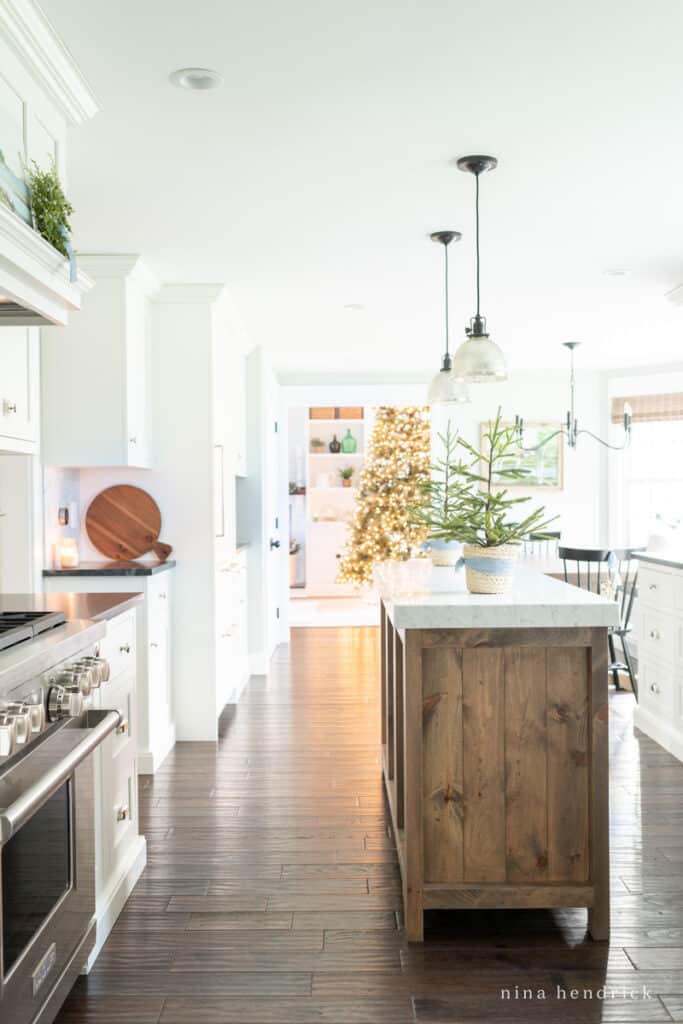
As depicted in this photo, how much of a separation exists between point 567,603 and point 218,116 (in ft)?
6.07

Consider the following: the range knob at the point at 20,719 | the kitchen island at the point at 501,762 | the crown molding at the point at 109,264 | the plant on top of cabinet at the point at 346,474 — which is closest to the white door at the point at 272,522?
the crown molding at the point at 109,264

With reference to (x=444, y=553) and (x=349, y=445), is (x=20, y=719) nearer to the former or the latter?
(x=444, y=553)

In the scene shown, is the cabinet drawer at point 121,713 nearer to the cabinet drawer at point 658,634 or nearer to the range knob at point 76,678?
the range knob at point 76,678

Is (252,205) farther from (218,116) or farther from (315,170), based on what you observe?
(218,116)

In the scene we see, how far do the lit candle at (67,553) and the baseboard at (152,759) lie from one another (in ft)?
3.17

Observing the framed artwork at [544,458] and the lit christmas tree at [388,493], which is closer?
the framed artwork at [544,458]

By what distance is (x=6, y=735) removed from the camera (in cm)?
162

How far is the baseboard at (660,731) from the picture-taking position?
174 inches

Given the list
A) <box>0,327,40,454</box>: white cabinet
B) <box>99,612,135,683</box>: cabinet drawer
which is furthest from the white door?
<box>0,327,40,454</box>: white cabinet

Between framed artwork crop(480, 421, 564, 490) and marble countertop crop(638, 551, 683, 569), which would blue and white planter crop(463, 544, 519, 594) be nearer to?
marble countertop crop(638, 551, 683, 569)

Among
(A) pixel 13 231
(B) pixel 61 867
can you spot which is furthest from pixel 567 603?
(A) pixel 13 231

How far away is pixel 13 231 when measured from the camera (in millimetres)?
1948

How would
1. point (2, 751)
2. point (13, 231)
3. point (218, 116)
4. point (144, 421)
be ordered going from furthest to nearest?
point (144, 421) → point (218, 116) → point (13, 231) → point (2, 751)

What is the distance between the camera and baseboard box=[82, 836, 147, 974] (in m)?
2.52
